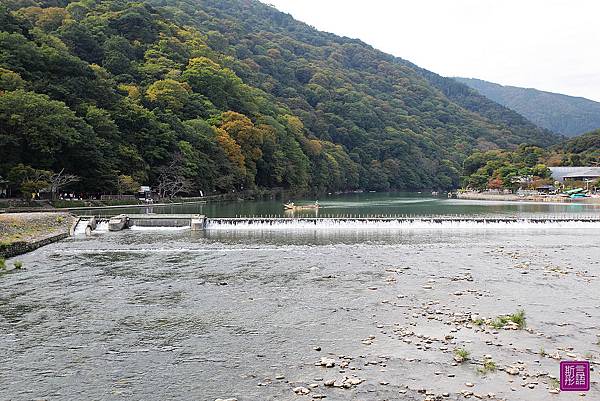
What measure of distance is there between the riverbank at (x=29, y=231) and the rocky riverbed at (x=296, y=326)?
951mm

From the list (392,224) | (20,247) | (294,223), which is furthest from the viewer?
(392,224)

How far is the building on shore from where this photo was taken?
86.2 metres

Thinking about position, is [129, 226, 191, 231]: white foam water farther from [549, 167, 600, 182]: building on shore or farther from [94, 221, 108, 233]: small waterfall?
[549, 167, 600, 182]: building on shore

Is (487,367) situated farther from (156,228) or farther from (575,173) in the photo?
(575,173)

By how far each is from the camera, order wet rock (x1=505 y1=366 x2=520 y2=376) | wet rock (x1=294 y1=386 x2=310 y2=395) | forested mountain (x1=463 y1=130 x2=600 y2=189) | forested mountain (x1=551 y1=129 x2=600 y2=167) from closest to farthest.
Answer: wet rock (x1=294 y1=386 x2=310 y2=395)
wet rock (x1=505 y1=366 x2=520 y2=376)
forested mountain (x1=463 y1=130 x2=600 y2=189)
forested mountain (x1=551 y1=129 x2=600 y2=167)

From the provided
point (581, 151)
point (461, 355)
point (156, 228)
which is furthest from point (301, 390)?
point (581, 151)

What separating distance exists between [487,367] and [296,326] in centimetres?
433

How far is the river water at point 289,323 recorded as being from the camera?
8.70 m

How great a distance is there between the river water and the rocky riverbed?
0.13 ft

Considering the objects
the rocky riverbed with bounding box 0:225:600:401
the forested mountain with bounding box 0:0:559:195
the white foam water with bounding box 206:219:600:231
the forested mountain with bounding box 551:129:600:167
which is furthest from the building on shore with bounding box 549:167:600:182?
the rocky riverbed with bounding box 0:225:600:401

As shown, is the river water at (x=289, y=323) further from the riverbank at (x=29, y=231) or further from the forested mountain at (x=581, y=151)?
the forested mountain at (x=581, y=151)

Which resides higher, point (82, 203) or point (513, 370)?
point (82, 203)

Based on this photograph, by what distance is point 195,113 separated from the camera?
223 feet

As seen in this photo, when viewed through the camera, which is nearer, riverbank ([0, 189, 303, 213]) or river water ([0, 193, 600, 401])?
river water ([0, 193, 600, 401])
